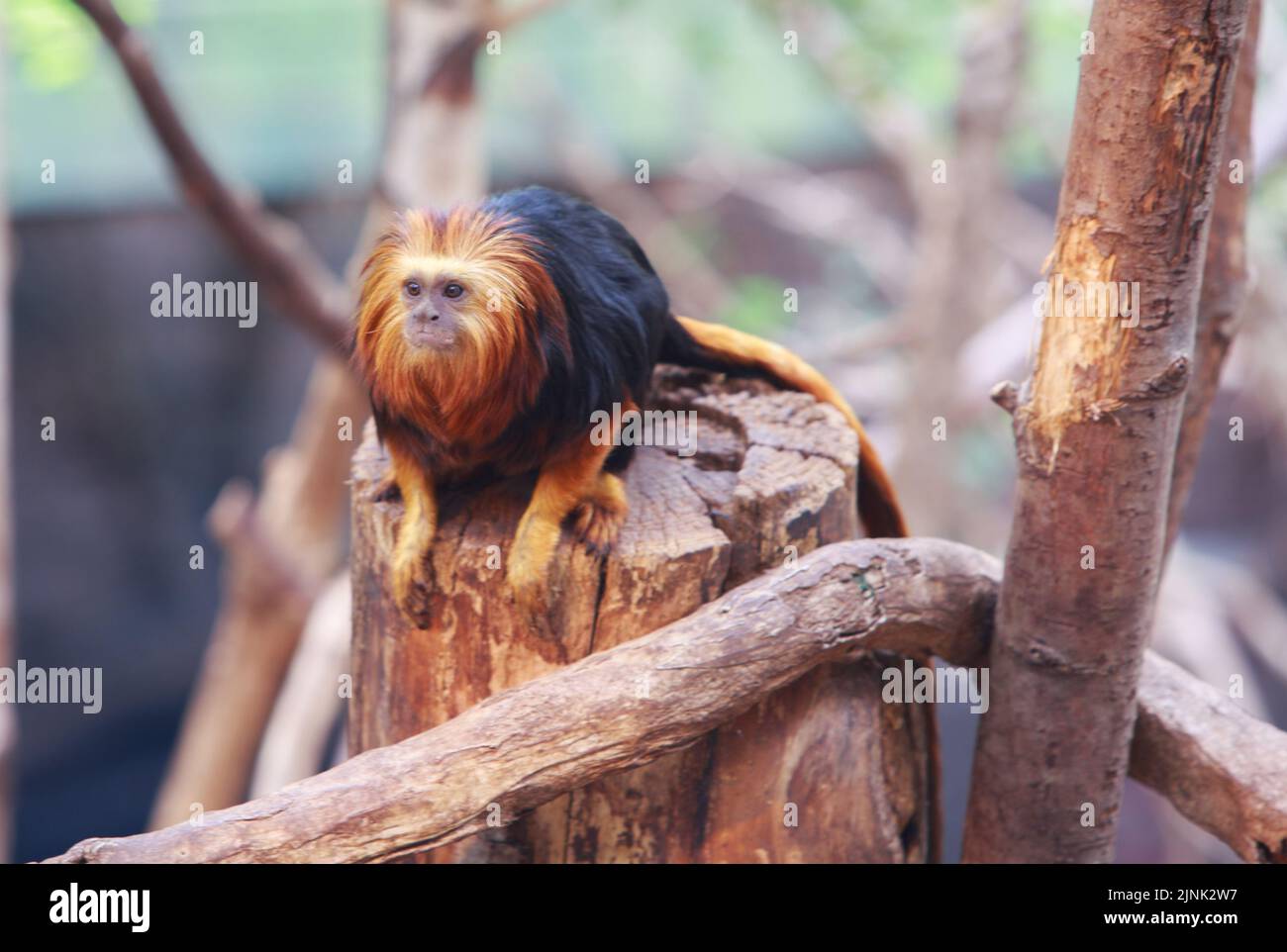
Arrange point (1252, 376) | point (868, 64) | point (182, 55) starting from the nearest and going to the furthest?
point (868, 64) → point (1252, 376) → point (182, 55)

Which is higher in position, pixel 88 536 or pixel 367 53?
pixel 367 53

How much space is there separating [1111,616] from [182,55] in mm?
5942

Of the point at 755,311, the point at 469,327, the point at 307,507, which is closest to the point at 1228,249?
the point at 469,327

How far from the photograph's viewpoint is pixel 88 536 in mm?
6961

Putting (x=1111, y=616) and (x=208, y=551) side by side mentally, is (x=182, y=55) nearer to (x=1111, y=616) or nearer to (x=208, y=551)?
(x=208, y=551)

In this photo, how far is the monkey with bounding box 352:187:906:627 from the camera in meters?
1.90

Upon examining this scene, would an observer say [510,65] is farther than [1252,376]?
Yes

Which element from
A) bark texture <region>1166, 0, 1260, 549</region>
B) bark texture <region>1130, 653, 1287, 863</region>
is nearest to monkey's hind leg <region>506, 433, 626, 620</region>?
bark texture <region>1130, 653, 1287, 863</region>

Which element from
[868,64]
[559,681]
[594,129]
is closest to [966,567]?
[559,681]

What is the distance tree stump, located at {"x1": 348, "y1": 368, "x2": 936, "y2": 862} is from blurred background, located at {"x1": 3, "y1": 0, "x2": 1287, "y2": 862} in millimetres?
3264

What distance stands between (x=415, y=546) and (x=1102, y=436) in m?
1.11

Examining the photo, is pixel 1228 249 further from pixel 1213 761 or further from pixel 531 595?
pixel 531 595

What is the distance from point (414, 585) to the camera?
1928 millimetres

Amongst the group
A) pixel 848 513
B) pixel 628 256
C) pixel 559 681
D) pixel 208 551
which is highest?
pixel 628 256
